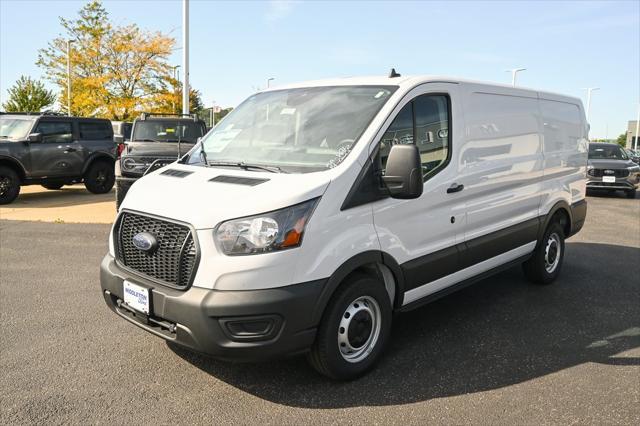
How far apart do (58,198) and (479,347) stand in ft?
38.1

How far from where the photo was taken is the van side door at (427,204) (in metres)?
3.63

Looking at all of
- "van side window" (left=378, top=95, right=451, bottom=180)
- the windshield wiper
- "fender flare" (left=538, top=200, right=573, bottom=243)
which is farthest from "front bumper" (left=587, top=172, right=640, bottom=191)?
the windshield wiper

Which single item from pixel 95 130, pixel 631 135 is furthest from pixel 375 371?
pixel 631 135

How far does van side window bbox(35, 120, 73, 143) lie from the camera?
39.9 feet

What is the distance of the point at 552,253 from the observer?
6082 millimetres

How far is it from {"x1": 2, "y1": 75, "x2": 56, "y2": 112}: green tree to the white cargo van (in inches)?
1423

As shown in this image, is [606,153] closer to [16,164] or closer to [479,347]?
[479,347]

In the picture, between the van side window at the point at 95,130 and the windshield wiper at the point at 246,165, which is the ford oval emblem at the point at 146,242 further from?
the van side window at the point at 95,130

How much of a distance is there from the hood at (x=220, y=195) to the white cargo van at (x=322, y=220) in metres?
0.01

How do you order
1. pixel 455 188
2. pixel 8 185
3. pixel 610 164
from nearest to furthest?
pixel 455 188 < pixel 8 185 < pixel 610 164

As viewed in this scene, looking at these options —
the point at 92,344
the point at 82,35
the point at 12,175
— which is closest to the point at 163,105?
the point at 82,35

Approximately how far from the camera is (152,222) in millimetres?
3350

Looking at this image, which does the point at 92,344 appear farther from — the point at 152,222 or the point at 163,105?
the point at 163,105

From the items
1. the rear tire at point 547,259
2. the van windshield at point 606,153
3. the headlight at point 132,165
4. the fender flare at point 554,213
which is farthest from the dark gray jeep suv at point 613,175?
the headlight at point 132,165
